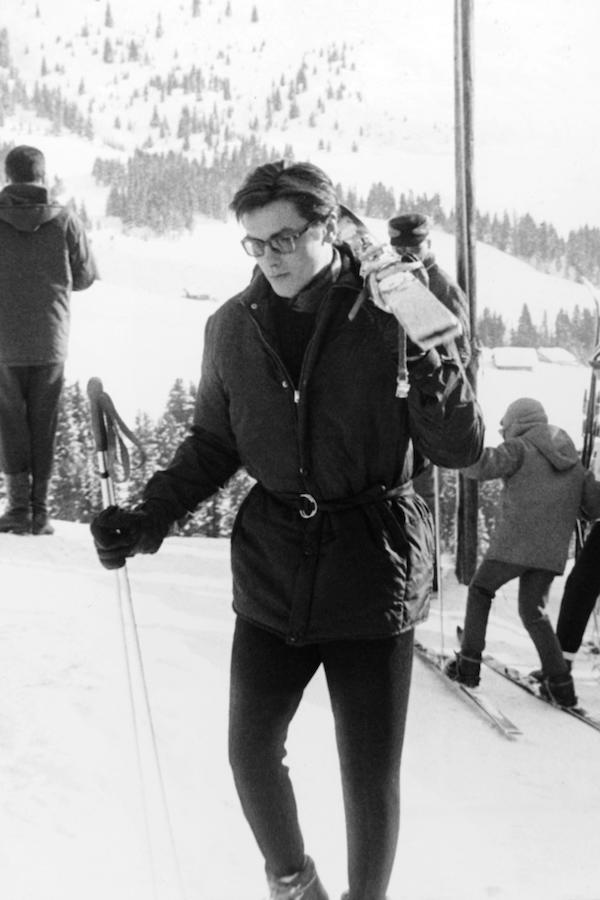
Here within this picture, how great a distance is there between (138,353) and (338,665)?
4.18 m

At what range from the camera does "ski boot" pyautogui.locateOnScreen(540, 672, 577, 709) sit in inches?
151

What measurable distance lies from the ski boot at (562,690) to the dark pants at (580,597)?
11.1 inches

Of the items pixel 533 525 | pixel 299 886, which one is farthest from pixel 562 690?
pixel 299 886

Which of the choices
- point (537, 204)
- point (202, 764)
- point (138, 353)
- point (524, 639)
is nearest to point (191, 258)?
point (138, 353)

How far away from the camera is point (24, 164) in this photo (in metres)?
4.22

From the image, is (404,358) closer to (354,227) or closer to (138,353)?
(354,227)

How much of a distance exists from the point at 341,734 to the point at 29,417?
3.08 metres

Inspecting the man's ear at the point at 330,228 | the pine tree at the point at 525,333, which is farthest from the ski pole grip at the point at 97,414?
the pine tree at the point at 525,333

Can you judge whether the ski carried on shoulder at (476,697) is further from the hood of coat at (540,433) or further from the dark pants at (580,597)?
the hood of coat at (540,433)

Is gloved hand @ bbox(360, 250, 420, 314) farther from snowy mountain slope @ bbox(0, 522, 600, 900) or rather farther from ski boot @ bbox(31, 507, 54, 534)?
ski boot @ bbox(31, 507, 54, 534)

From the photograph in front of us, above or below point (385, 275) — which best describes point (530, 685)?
below

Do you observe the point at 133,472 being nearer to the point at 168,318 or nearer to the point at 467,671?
the point at 168,318

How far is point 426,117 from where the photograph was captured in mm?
6062

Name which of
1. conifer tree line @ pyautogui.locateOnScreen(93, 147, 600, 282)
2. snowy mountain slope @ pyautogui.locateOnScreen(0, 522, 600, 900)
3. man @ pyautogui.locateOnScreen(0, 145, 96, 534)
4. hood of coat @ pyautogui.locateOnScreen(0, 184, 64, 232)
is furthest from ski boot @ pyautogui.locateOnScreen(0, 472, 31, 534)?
conifer tree line @ pyautogui.locateOnScreen(93, 147, 600, 282)
